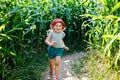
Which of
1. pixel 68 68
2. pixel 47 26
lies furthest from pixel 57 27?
pixel 47 26

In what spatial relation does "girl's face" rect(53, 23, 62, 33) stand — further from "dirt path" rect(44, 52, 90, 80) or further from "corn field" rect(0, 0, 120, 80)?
"dirt path" rect(44, 52, 90, 80)

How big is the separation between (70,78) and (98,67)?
0.47m

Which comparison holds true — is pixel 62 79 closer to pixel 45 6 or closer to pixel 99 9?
pixel 99 9

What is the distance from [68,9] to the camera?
6625mm

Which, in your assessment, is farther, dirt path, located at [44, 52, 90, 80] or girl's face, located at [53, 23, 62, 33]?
dirt path, located at [44, 52, 90, 80]

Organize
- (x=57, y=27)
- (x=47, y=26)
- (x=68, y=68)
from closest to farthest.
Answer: (x=57, y=27) < (x=68, y=68) < (x=47, y=26)

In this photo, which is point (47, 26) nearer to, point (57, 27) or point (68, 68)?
point (68, 68)

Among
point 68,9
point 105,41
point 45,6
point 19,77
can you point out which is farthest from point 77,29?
point 19,77

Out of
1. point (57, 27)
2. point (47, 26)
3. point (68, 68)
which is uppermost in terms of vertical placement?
point (57, 27)

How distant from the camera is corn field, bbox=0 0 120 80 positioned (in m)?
→ 4.35

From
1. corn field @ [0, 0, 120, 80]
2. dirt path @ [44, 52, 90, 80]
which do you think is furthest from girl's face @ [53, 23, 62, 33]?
dirt path @ [44, 52, 90, 80]

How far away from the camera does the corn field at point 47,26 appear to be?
435 centimetres

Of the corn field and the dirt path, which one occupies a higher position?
the corn field

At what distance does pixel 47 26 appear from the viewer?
6.32 meters
